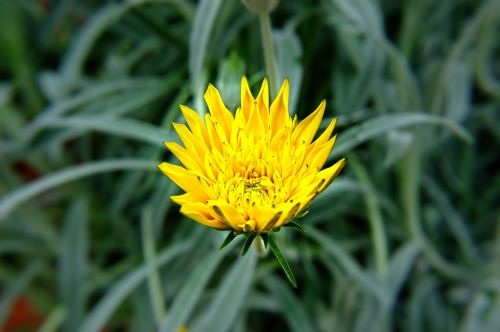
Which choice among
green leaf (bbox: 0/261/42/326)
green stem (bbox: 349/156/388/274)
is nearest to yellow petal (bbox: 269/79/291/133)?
green stem (bbox: 349/156/388/274)

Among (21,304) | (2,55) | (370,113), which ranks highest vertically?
(2,55)

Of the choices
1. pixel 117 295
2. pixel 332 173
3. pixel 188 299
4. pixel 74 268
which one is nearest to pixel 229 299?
pixel 188 299

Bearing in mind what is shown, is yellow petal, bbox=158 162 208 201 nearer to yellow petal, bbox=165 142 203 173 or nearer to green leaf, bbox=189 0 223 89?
yellow petal, bbox=165 142 203 173

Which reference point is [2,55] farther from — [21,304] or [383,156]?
[383,156]

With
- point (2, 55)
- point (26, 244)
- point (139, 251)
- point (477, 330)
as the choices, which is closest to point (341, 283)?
point (477, 330)

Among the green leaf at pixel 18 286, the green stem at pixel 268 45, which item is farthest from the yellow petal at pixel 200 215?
the green leaf at pixel 18 286

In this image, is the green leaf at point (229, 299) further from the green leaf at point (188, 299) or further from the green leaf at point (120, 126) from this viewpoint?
the green leaf at point (120, 126)
